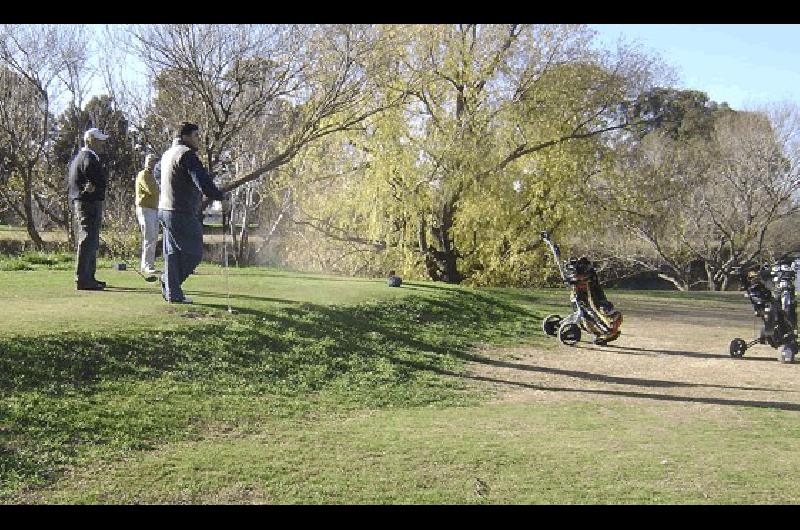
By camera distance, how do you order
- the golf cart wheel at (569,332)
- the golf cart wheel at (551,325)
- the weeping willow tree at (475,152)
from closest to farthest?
the golf cart wheel at (569,332) < the golf cart wheel at (551,325) < the weeping willow tree at (475,152)

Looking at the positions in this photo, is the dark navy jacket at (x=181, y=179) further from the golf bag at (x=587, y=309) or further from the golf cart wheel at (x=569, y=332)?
the golf cart wheel at (x=569, y=332)

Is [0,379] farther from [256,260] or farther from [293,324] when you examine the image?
[256,260]

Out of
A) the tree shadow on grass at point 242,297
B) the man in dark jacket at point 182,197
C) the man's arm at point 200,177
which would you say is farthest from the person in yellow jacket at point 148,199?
the man's arm at point 200,177

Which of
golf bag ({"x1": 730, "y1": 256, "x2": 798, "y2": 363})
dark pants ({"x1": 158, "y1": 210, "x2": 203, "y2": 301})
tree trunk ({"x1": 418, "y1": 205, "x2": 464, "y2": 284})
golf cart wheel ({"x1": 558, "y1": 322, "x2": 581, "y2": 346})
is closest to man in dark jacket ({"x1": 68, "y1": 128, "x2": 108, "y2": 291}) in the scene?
dark pants ({"x1": 158, "y1": 210, "x2": 203, "y2": 301})

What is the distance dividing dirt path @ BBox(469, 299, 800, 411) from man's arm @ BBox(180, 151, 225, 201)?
4.32m

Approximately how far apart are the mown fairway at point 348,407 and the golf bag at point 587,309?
0.35m

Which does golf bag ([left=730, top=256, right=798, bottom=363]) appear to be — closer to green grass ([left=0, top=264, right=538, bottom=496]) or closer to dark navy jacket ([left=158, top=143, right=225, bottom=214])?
green grass ([left=0, top=264, right=538, bottom=496])

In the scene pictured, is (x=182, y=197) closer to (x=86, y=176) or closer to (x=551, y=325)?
(x=86, y=176)

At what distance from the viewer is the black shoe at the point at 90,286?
12.5 m

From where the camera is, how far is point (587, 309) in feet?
45.5

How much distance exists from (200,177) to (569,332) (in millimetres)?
6959

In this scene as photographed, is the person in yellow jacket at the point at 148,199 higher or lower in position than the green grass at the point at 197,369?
higher

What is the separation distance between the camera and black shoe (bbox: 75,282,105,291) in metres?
12.5
